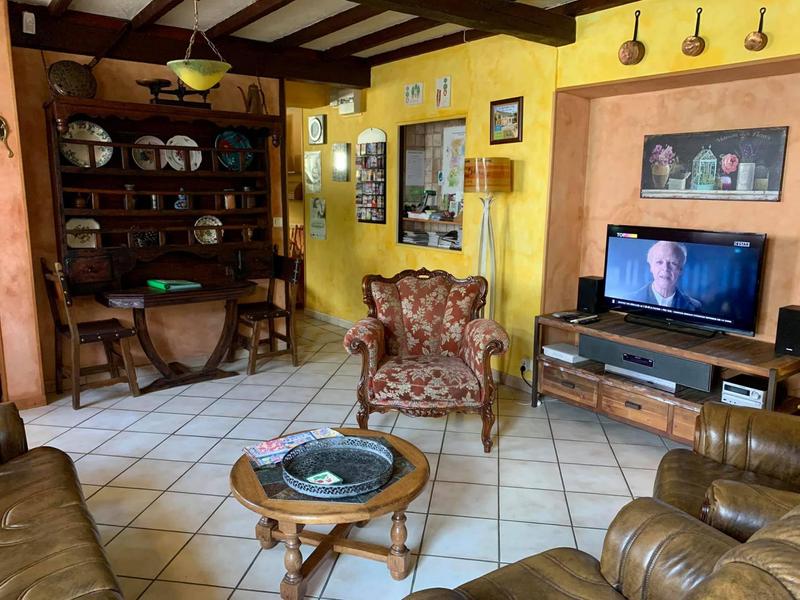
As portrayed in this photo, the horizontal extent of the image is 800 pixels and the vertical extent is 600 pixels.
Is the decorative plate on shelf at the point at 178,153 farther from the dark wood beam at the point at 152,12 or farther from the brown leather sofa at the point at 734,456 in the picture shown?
the brown leather sofa at the point at 734,456

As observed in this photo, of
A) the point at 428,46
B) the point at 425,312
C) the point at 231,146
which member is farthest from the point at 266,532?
the point at 428,46

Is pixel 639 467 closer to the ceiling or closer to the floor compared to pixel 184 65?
closer to the floor

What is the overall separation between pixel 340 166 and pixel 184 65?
318cm

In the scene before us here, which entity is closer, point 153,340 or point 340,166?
point 153,340

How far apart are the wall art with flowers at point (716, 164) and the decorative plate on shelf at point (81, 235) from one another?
12.6 feet

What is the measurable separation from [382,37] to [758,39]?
106 inches

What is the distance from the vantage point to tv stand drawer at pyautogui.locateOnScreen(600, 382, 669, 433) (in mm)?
3285

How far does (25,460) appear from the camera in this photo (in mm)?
2186

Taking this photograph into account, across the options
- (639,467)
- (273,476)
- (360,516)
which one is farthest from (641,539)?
(639,467)

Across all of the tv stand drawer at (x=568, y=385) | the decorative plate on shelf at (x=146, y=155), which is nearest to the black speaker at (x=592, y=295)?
the tv stand drawer at (x=568, y=385)

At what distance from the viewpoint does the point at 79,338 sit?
3.88 metres

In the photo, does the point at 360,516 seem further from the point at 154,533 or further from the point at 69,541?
the point at 154,533

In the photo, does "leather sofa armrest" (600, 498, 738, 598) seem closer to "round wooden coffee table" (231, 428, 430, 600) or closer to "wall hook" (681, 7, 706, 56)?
"round wooden coffee table" (231, 428, 430, 600)

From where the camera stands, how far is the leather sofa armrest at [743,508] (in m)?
1.65
